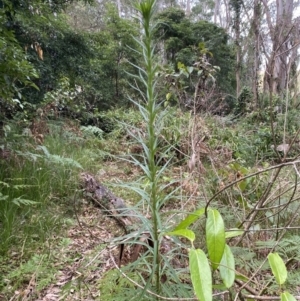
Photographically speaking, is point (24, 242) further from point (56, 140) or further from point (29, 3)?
point (29, 3)

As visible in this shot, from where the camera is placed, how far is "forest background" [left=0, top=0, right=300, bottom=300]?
0.88m

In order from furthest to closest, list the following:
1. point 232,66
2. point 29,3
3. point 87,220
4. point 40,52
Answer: point 232,66 < point 40,52 < point 29,3 < point 87,220

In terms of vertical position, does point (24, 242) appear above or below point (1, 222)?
below

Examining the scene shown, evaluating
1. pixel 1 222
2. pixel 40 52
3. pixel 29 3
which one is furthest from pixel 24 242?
pixel 40 52

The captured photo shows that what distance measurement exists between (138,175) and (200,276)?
286 centimetres

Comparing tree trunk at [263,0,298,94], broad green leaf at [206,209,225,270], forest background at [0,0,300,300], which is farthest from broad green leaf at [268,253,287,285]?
tree trunk at [263,0,298,94]

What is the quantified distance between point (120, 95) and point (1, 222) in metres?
7.32

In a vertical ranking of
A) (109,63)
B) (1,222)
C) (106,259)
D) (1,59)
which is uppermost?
(109,63)

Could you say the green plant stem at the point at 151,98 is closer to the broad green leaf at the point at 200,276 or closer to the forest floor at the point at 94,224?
the forest floor at the point at 94,224

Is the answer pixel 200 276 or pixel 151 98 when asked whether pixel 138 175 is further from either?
pixel 200 276

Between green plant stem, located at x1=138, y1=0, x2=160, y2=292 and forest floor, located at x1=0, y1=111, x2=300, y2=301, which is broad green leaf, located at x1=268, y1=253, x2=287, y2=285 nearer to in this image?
forest floor, located at x1=0, y1=111, x2=300, y2=301

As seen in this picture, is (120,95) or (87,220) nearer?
(87,220)

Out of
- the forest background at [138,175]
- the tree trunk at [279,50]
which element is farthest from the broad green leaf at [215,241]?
the tree trunk at [279,50]

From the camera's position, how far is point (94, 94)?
297 inches
